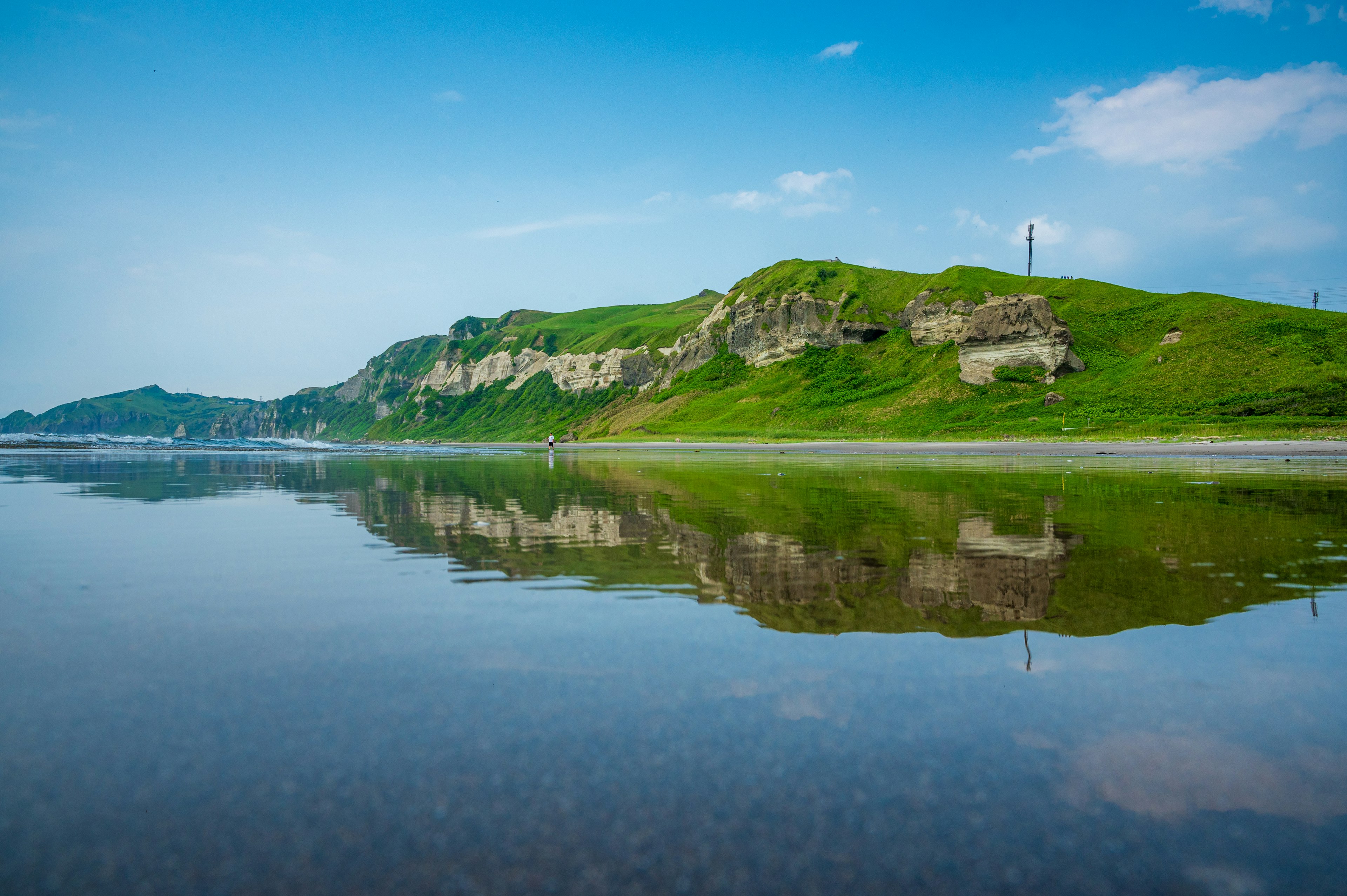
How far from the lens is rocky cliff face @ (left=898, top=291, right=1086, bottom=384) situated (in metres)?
108

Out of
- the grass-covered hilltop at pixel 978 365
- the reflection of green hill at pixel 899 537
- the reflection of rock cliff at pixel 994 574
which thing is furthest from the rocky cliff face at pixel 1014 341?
the reflection of rock cliff at pixel 994 574

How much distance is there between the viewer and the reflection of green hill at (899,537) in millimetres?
8242

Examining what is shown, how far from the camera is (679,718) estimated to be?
4.96m

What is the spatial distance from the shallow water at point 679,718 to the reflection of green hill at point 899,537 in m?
0.12

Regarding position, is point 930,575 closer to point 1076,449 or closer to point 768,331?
point 1076,449

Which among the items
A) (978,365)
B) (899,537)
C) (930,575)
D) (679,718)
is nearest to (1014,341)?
(978,365)

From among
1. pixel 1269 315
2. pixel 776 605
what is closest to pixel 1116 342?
pixel 1269 315

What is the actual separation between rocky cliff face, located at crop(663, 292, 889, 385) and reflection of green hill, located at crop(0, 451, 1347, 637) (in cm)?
12116

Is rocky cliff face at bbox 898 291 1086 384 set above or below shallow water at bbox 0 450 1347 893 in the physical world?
above

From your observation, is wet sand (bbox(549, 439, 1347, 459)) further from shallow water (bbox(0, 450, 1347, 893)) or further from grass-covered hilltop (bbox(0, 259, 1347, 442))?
shallow water (bbox(0, 450, 1347, 893))

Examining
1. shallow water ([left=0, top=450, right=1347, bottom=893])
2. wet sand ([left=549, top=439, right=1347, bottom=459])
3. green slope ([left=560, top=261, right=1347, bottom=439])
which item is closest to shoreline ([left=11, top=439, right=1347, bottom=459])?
wet sand ([left=549, top=439, right=1347, bottom=459])

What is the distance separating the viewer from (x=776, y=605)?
823 cm

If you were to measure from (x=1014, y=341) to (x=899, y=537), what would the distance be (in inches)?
4342

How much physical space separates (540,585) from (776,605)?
310 cm
